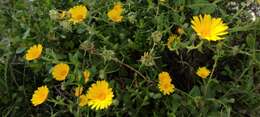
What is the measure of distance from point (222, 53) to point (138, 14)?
0.83 ft

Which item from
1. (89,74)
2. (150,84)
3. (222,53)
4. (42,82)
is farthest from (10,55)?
(222,53)

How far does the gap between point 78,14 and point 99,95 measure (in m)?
0.23

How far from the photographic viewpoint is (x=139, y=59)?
1261 millimetres

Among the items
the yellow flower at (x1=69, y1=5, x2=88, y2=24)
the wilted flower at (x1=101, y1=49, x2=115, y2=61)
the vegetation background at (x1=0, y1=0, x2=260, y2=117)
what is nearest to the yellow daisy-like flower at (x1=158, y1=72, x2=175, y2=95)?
the vegetation background at (x1=0, y1=0, x2=260, y2=117)

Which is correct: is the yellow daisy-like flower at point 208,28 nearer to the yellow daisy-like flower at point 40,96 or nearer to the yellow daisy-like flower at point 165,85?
the yellow daisy-like flower at point 165,85

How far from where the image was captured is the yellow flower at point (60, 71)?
119cm

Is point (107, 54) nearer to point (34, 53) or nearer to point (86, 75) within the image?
point (86, 75)

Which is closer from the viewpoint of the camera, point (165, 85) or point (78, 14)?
Answer: point (165, 85)

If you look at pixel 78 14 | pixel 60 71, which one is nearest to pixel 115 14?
pixel 78 14

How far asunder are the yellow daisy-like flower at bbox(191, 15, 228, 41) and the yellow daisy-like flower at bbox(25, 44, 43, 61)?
1.25 ft

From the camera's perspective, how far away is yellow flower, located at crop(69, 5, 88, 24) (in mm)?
1238

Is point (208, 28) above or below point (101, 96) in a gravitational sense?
above

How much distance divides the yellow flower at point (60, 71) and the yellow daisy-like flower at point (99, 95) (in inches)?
3.2

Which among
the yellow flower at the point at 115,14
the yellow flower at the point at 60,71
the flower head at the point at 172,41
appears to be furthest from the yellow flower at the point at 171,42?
the yellow flower at the point at 60,71
